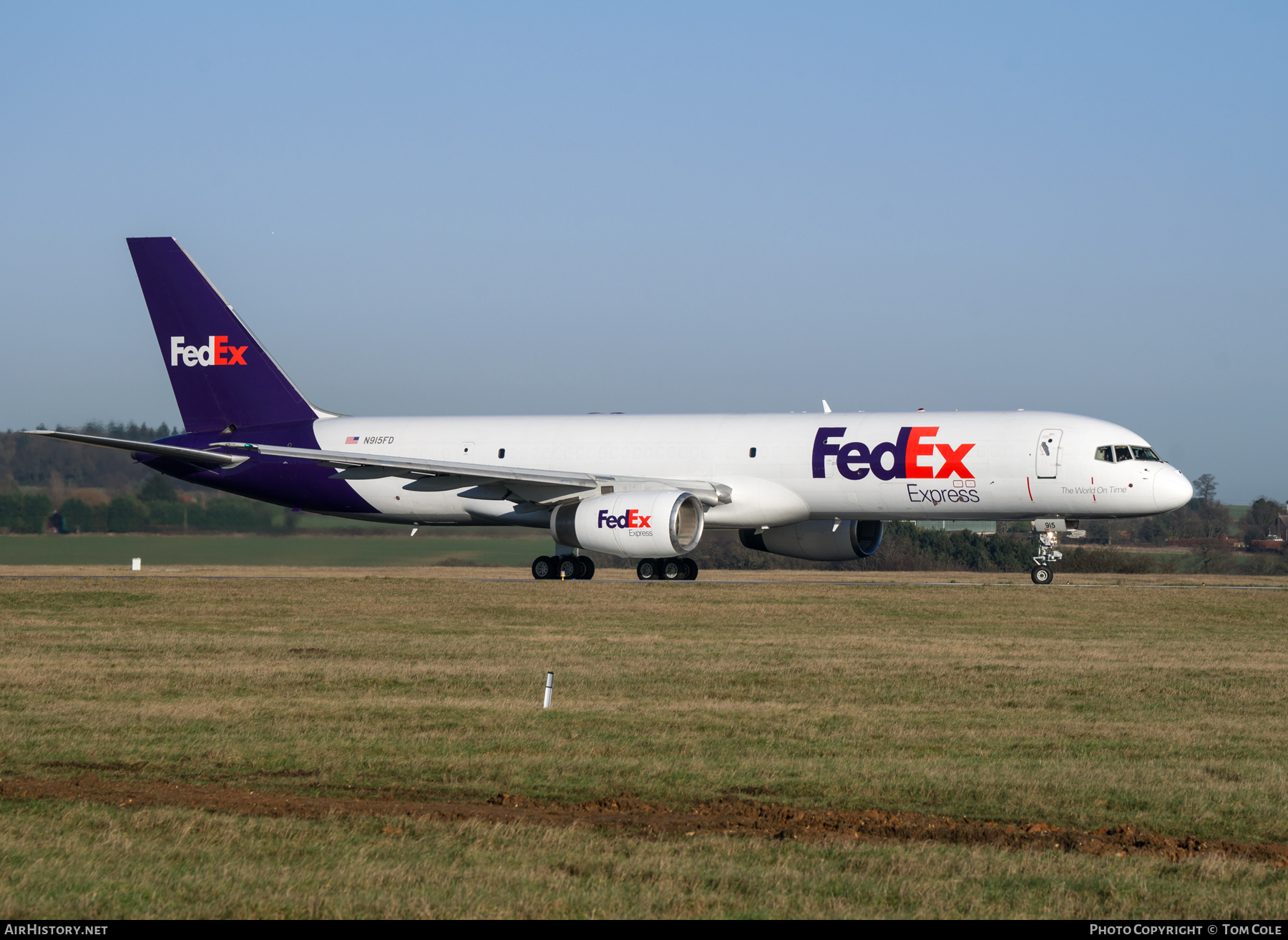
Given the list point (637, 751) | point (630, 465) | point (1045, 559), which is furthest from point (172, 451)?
point (637, 751)

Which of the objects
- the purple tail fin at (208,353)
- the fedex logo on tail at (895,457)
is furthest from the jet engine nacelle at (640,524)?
the purple tail fin at (208,353)

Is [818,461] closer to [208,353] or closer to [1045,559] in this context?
[1045,559]

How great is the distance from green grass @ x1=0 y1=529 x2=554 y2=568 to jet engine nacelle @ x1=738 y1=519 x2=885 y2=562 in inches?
308

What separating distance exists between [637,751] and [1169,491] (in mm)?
22037

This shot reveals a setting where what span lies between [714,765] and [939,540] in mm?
45498

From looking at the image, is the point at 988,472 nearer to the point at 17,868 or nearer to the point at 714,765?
the point at 714,765

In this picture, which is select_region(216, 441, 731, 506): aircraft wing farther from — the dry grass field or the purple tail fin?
the dry grass field

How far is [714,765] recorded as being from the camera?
1196cm

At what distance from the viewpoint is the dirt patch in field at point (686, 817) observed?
354 inches

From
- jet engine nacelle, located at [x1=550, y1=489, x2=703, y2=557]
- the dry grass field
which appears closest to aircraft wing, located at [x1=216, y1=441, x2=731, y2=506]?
jet engine nacelle, located at [x1=550, y1=489, x2=703, y2=557]

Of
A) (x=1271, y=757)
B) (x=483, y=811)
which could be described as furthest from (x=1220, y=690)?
(x=483, y=811)

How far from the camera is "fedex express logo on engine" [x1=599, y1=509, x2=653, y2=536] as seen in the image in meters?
31.7

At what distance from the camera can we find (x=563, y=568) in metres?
35.7

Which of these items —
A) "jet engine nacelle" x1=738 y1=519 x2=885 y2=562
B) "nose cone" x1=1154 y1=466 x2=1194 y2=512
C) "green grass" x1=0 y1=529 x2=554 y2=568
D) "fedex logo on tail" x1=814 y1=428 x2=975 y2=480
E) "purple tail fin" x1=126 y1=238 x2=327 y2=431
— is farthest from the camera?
"green grass" x1=0 y1=529 x2=554 y2=568
